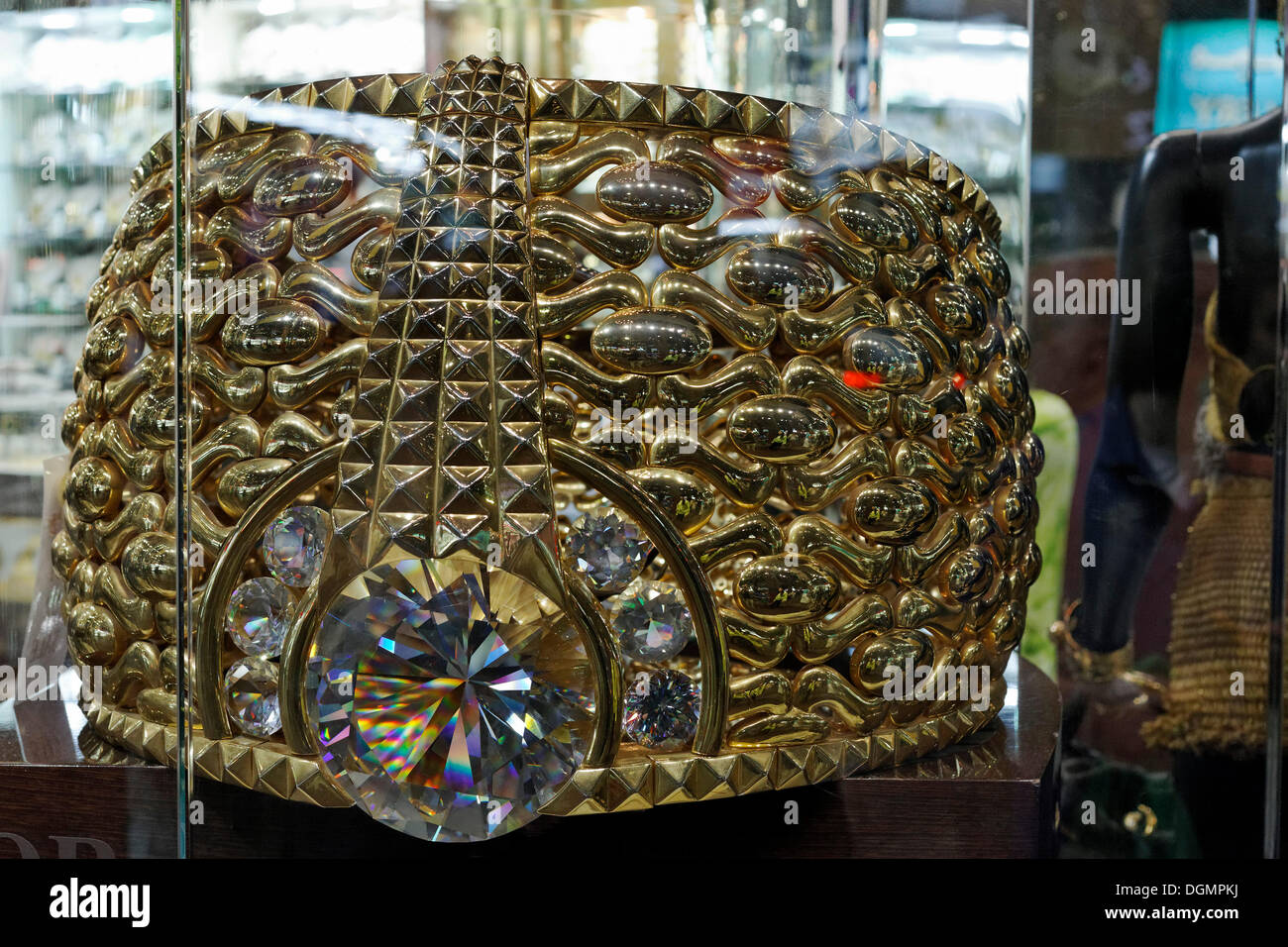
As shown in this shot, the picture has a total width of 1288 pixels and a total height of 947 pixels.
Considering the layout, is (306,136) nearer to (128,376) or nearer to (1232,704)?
(128,376)

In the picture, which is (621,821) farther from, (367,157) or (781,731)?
(367,157)

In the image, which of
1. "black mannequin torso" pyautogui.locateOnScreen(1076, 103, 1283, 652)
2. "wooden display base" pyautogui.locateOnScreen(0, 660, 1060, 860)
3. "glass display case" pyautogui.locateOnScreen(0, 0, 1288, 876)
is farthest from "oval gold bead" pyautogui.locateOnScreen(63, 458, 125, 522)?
"black mannequin torso" pyautogui.locateOnScreen(1076, 103, 1283, 652)

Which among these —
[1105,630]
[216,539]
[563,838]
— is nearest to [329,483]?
[216,539]

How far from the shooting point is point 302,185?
1.33 ft

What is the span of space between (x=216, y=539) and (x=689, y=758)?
0.65ft

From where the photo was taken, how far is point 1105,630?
55 centimetres

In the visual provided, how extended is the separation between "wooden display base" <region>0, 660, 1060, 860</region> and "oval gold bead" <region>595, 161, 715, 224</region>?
23 centimetres

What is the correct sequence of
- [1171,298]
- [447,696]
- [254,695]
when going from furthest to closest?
[1171,298] < [254,695] < [447,696]

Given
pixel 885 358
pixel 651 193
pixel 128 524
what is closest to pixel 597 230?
pixel 651 193

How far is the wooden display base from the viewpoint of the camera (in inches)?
16.0

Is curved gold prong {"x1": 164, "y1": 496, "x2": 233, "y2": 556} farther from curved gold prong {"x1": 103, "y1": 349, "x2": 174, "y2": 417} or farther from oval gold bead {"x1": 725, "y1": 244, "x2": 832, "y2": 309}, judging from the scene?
oval gold bead {"x1": 725, "y1": 244, "x2": 832, "y2": 309}

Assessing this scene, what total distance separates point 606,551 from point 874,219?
0.57ft

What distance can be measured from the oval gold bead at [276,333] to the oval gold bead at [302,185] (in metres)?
0.04

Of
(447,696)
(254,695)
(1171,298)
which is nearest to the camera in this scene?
(447,696)
